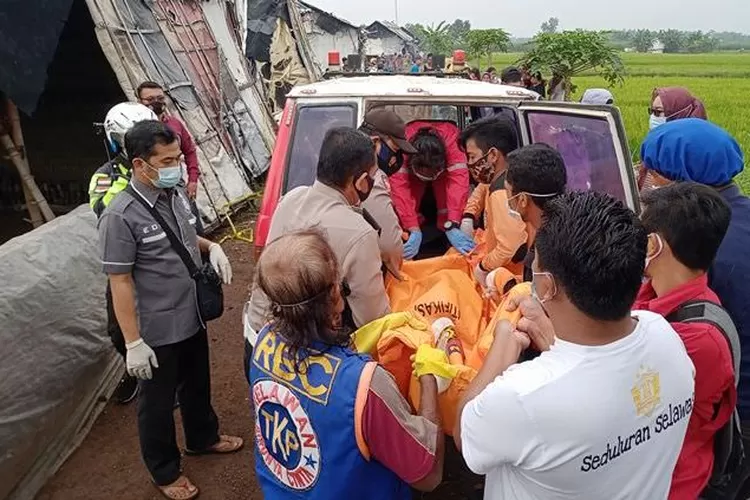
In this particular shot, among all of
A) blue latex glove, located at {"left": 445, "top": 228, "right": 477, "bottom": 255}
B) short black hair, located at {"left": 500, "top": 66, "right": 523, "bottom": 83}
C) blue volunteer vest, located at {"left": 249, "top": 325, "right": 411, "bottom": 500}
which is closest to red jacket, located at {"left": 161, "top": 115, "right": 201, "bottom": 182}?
blue latex glove, located at {"left": 445, "top": 228, "right": 477, "bottom": 255}

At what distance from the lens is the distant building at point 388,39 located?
1097 inches

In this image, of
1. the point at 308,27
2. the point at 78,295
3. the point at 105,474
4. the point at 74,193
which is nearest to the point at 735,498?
the point at 105,474

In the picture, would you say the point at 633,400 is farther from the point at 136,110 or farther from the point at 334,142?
the point at 136,110

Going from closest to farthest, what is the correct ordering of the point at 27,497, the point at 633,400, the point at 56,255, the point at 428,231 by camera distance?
the point at 633,400, the point at 27,497, the point at 56,255, the point at 428,231

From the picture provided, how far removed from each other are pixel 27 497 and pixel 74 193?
20.6 ft

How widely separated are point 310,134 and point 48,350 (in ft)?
6.09

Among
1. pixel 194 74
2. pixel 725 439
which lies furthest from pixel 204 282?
pixel 194 74

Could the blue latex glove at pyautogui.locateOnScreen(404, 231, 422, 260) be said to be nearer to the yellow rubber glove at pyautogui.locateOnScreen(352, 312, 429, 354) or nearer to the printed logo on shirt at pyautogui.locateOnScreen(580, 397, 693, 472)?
the yellow rubber glove at pyautogui.locateOnScreen(352, 312, 429, 354)

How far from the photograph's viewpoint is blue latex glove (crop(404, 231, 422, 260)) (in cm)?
349

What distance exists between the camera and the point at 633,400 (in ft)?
4.14

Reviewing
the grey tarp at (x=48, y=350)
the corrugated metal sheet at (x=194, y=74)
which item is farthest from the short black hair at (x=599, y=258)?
the corrugated metal sheet at (x=194, y=74)

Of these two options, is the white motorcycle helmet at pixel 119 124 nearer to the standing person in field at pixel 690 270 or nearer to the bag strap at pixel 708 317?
the standing person in field at pixel 690 270

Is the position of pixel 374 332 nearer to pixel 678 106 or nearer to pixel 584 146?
pixel 584 146

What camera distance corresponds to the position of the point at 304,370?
1588mm
